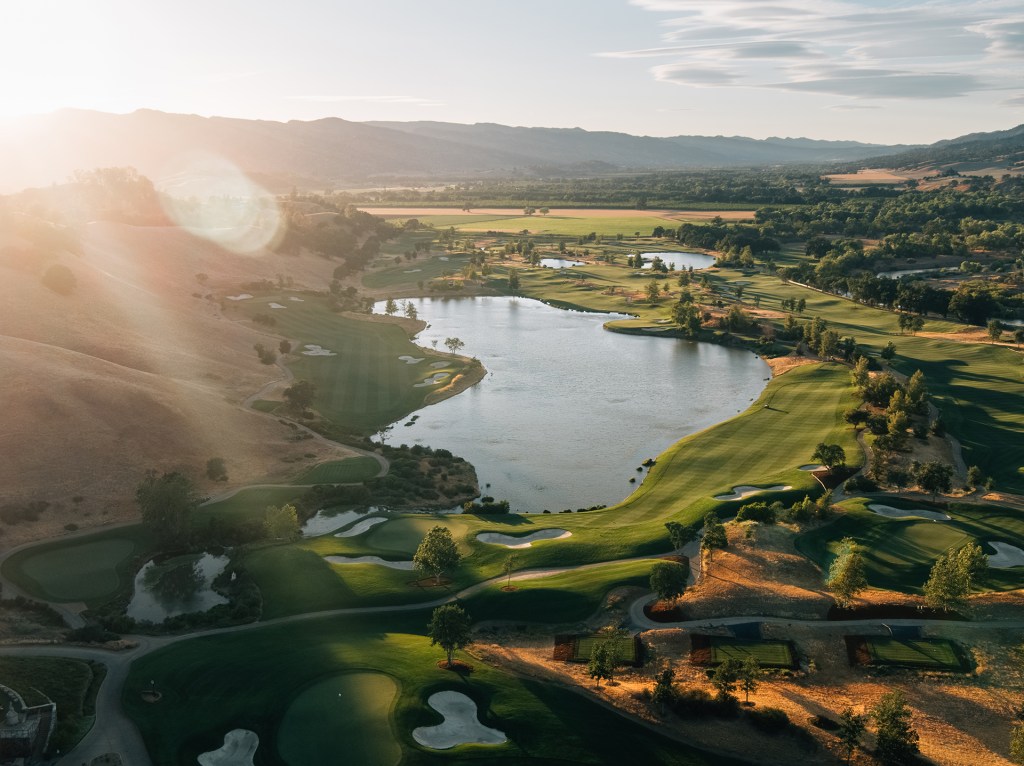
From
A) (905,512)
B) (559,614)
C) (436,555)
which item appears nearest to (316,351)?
(436,555)

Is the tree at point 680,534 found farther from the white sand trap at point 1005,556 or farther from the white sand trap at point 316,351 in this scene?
the white sand trap at point 316,351

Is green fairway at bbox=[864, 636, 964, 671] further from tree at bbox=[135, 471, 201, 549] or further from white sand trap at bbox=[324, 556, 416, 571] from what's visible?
tree at bbox=[135, 471, 201, 549]

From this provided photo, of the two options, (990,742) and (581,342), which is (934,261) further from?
(990,742)

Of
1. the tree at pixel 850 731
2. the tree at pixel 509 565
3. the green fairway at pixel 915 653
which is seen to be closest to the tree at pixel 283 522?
the tree at pixel 509 565

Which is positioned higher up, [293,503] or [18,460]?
[18,460]

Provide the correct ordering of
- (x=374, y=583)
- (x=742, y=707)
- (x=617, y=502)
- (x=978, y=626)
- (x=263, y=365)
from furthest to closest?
(x=263, y=365)
(x=617, y=502)
(x=374, y=583)
(x=978, y=626)
(x=742, y=707)

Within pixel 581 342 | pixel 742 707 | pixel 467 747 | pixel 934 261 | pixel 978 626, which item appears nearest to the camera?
pixel 467 747

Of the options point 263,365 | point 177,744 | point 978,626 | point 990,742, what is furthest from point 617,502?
point 263,365
